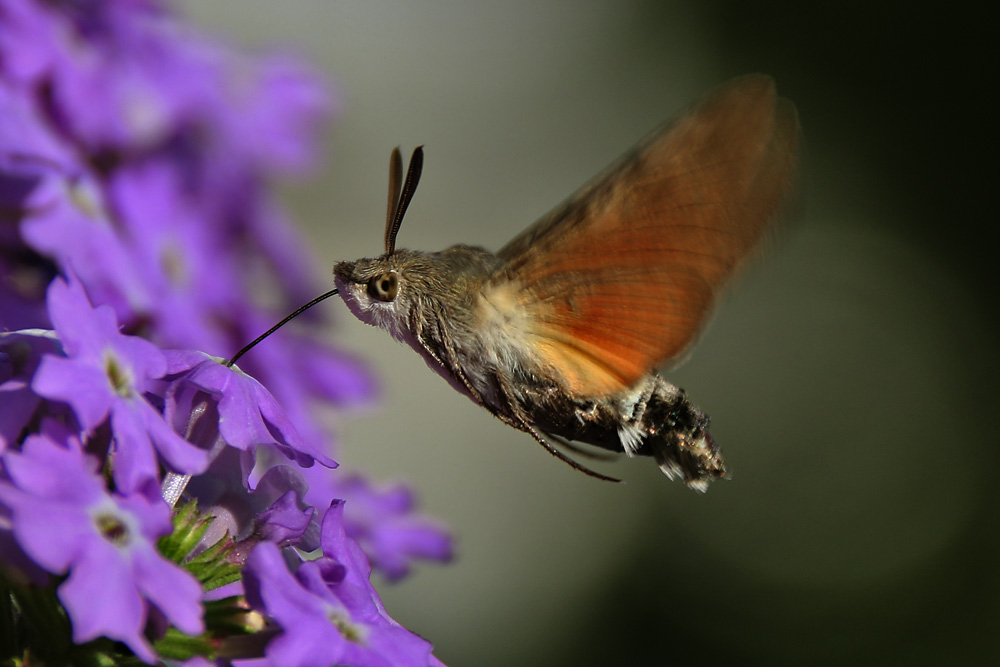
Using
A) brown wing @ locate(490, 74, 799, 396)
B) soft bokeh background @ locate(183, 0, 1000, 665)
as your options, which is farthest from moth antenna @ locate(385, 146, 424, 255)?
soft bokeh background @ locate(183, 0, 1000, 665)

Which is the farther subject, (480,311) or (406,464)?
(406,464)

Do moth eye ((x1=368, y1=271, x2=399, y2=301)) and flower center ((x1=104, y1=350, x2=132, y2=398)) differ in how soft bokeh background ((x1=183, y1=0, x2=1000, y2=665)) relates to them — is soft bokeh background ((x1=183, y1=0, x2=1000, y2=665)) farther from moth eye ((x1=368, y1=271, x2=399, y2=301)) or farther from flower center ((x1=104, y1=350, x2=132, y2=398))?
flower center ((x1=104, y1=350, x2=132, y2=398))

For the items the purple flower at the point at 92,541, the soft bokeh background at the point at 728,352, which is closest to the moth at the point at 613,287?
the purple flower at the point at 92,541

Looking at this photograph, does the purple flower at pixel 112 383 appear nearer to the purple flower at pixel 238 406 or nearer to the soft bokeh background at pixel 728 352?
the purple flower at pixel 238 406

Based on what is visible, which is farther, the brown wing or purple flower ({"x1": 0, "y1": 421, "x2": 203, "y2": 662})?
the brown wing

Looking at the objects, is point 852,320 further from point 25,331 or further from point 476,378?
point 25,331

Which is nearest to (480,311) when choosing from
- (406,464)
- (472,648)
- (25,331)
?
(25,331)
